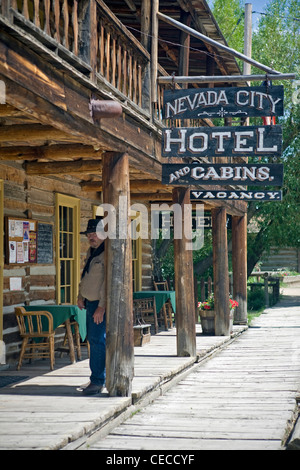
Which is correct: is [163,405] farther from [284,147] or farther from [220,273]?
[284,147]

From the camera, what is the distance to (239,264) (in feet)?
62.5

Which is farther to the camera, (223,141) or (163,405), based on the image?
(223,141)

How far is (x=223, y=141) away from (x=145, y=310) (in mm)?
6277

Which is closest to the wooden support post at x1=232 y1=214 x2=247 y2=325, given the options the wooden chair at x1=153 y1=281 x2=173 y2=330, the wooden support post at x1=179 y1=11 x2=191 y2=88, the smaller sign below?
the wooden chair at x1=153 y1=281 x2=173 y2=330

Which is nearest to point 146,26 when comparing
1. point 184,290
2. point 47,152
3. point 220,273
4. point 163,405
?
point 47,152

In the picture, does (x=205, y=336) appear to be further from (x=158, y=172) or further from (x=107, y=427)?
(x=107, y=427)

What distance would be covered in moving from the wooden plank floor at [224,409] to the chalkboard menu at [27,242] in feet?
9.56

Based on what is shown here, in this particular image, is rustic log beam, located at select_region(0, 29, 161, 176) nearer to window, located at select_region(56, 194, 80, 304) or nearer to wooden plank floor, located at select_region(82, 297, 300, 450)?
wooden plank floor, located at select_region(82, 297, 300, 450)

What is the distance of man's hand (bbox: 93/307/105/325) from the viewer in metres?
8.48

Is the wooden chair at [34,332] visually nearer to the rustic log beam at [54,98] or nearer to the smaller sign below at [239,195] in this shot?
the rustic log beam at [54,98]

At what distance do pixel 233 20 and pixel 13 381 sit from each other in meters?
27.4

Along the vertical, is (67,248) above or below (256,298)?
above

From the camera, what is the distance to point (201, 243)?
27188 millimetres

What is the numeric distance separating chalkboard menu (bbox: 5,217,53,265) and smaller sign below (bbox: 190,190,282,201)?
8.07 ft
